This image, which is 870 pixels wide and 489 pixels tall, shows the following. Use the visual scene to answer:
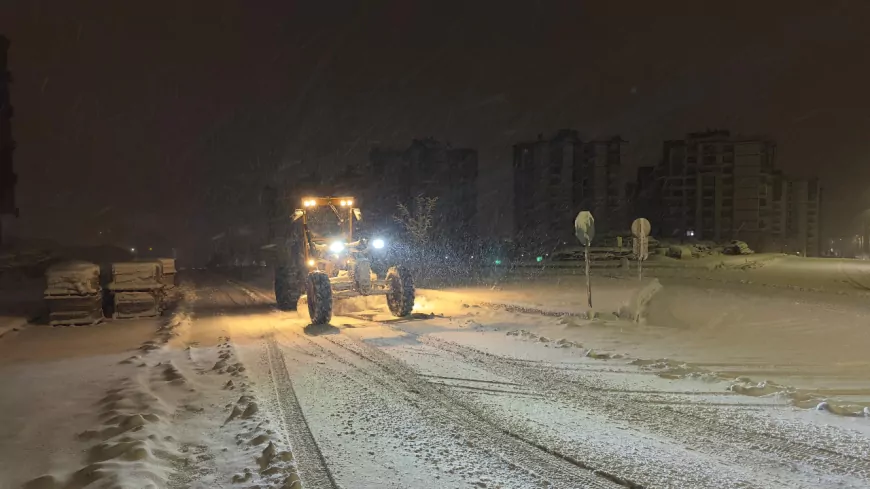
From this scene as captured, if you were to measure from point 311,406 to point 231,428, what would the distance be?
3.42ft

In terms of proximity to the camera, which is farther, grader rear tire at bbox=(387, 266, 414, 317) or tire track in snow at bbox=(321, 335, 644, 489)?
grader rear tire at bbox=(387, 266, 414, 317)

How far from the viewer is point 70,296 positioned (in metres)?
15.2

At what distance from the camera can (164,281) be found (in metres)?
18.8

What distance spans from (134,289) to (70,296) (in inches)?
62.3

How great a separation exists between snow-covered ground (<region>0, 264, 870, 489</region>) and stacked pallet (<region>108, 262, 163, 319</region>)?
1.98 metres

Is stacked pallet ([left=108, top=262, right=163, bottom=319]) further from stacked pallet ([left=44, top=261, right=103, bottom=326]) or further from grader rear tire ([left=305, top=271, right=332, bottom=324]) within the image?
grader rear tire ([left=305, top=271, right=332, bottom=324])

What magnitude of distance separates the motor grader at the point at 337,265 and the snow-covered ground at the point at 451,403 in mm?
715

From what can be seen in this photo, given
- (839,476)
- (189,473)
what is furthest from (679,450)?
(189,473)

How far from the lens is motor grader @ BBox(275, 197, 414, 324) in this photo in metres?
14.0

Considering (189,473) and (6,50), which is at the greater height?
(6,50)

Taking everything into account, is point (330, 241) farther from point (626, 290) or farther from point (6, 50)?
point (6, 50)

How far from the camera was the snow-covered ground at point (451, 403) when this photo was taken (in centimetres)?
531

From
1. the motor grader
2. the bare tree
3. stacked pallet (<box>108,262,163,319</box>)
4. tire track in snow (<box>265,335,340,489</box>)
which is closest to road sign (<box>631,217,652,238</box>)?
the motor grader

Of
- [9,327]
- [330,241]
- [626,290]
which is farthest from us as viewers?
[626,290]
